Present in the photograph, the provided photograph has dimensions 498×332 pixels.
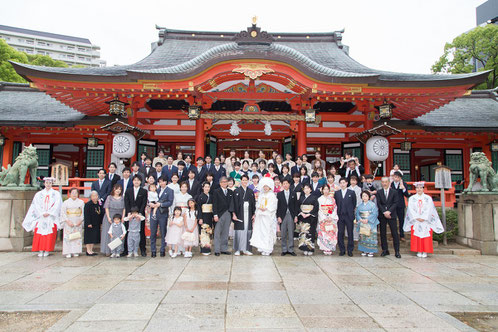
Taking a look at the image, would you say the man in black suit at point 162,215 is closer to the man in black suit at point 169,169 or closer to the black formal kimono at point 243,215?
the black formal kimono at point 243,215

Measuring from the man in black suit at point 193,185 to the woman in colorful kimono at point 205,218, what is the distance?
1.88 ft

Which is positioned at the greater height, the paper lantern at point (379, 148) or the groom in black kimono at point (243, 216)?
the paper lantern at point (379, 148)

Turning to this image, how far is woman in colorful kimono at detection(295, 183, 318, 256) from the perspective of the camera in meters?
6.41


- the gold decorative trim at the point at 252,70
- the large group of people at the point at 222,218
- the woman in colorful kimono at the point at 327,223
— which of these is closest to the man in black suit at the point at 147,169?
the large group of people at the point at 222,218

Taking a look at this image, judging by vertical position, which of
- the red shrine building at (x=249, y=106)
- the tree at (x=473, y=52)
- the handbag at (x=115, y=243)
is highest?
the tree at (x=473, y=52)

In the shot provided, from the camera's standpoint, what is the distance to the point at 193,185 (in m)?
7.04

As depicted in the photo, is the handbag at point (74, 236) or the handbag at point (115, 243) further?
the handbag at point (74, 236)

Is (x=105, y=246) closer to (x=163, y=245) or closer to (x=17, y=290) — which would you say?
(x=163, y=245)

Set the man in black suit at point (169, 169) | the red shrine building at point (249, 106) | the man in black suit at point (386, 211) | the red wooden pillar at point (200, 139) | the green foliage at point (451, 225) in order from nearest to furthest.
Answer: the man in black suit at point (386, 211) < the green foliage at point (451, 225) < the man in black suit at point (169, 169) < the red shrine building at point (249, 106) < the red wooden pillar at point (200, 139)

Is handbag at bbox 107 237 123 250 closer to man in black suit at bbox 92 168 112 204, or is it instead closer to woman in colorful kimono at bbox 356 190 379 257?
man in black suit at bbox 92 168 112 204

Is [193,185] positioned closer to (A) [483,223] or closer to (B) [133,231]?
(B) [133,231]

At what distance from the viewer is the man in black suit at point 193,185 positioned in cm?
698

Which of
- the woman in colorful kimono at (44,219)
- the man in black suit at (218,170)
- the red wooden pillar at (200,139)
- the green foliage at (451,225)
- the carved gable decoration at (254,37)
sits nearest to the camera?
the woman in colorful kimono at (44,219)

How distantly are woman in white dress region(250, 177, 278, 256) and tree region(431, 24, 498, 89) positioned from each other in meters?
20.0
